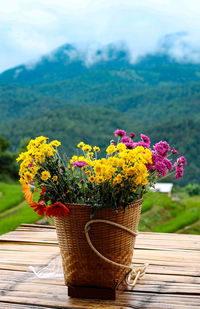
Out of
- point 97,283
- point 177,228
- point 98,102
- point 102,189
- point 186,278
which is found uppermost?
point 102,189

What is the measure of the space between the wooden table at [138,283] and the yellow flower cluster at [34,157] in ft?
1.62

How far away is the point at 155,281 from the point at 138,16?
54925mm

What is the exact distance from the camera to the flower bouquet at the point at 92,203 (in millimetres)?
1191

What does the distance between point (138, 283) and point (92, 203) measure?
52 centimetres

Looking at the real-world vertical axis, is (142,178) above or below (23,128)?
above

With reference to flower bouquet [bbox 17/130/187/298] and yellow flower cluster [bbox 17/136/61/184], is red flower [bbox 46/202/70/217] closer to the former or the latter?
flower bouquet [bbox 17/130/187/298]

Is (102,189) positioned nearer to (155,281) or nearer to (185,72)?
(155,281)

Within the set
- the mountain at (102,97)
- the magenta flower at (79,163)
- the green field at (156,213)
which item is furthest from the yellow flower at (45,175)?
the mountain at (102,97)

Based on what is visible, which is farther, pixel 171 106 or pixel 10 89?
pixel 10 89

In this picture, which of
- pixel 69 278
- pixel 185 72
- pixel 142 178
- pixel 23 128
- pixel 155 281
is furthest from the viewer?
pixel 185 72

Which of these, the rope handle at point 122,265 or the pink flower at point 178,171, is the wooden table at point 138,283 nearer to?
the rope handle at point 122,265

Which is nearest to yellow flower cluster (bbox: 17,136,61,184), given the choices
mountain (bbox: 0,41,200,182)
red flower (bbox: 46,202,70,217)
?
red flower (bbox: 46,202,70,217)

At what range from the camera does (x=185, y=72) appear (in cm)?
3125

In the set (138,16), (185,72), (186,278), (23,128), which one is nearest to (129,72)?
(185,72)
